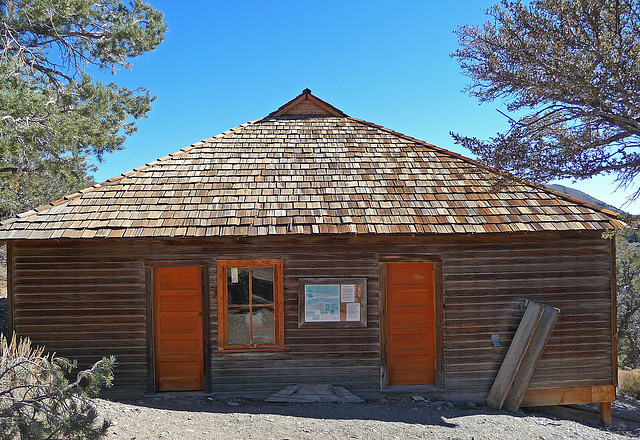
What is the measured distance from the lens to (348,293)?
645 centimetres

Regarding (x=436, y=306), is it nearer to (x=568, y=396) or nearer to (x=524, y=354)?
(x=524, y=354)

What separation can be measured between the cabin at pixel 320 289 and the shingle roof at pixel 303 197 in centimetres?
4

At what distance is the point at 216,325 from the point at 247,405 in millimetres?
1399

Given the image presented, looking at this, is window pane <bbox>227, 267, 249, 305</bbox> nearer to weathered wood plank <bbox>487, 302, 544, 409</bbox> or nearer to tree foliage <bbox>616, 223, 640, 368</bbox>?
weathered wood plank <bbox>487, 302, 544, 409</bbox>

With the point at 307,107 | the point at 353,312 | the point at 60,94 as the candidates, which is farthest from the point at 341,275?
the point at 60,94

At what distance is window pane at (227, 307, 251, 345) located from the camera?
253 inches

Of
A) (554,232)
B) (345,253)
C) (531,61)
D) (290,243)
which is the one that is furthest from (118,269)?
(554,232)

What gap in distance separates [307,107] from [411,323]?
584cm

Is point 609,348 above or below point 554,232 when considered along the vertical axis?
below

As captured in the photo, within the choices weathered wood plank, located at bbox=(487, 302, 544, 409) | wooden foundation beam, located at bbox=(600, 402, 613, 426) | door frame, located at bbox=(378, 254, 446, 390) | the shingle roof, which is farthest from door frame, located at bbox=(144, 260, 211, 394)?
wooden foundation beam, located at bbox=(600, 402, 613, 426)

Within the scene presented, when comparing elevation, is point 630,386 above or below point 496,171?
below

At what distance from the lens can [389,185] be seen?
709 centimetres

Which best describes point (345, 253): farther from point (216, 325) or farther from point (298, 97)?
point (298, 97)

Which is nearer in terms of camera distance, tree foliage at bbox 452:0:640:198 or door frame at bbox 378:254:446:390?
tree foliage at bbox 452:0:640:198
